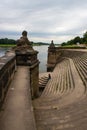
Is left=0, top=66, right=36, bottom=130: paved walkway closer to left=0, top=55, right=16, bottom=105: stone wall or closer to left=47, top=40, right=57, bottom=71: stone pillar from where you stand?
left=0, top=55, right=16, bottom=105: stone wall

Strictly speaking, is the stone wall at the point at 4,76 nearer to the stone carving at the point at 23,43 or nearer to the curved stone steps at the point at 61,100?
the curved stone steps at the point at 61,100

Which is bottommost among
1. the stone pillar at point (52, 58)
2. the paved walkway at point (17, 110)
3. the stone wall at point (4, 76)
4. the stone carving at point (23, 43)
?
the stone pillar at point (52, 58)

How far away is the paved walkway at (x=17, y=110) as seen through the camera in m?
3.43

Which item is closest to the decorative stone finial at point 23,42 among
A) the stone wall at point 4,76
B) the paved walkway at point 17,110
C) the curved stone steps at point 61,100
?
the curved stone steps at point 61,100

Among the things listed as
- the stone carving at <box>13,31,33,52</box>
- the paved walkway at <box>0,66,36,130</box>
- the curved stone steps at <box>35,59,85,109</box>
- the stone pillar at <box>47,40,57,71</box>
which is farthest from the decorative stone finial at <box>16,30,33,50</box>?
the stone pillar at <box>47,40,57,71</box>

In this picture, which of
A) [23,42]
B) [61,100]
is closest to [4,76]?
[61,100]

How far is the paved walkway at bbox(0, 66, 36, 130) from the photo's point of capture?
11.2 ft

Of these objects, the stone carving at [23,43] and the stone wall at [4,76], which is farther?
the stone carving at [23,43]

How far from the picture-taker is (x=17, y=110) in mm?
4082

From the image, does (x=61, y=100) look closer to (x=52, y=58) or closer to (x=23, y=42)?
(x=23, y=42)

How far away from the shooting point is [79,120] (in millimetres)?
4363

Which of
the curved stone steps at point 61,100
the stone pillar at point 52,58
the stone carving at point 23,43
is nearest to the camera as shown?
the curved stone steps at point 61,100

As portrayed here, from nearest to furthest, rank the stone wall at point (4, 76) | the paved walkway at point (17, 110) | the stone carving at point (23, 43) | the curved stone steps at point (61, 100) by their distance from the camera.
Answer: the paved walkway at point (17, 110)
the stone wall at point (4, 76)
the curved stone steps at point (61, 100)
the stone carving at point (23, 43)

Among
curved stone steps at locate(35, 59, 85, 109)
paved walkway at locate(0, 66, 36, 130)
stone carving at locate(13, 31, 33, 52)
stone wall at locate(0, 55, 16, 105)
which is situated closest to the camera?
paved walkway at locate(0, 66, 36, 130)
